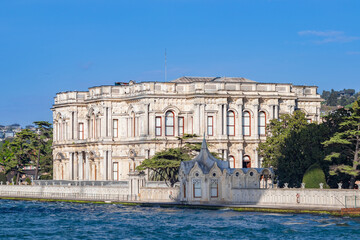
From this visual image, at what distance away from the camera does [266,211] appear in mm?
54375

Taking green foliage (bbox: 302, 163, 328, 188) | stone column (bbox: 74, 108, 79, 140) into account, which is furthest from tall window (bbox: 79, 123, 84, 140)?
green foliage (bbox: 302, 163, 328, 188)

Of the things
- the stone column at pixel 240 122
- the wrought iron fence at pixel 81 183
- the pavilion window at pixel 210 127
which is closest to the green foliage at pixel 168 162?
the wrought iron fence at pixel 81 183

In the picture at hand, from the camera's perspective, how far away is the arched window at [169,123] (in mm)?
76812

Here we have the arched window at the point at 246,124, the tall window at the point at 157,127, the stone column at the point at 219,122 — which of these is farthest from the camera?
the arched window at the point at 246,124

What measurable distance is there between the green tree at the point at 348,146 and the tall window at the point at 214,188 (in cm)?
727

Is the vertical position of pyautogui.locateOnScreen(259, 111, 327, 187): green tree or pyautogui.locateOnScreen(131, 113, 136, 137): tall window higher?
pyautogui.locateOnScreen(131, 113, 136, 137): tall window

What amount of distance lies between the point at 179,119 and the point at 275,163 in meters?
12.3

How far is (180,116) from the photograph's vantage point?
77188 millimetres

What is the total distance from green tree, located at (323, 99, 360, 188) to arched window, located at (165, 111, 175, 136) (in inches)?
799

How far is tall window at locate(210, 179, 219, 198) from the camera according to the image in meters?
58.8

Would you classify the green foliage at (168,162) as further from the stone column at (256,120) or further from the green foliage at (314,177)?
the green foliage at (314,177)

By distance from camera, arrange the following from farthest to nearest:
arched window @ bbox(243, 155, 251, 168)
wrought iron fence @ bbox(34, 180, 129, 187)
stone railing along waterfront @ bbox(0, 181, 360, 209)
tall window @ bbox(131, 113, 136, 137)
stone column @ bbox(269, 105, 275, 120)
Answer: tall window @ bbox(131, 113, 136, 137)
stone column @ bbox(269, 105, 275, 120)
arched window @ bbox(243, 155, 251, 168)
wrought iron fence @ bbox(34, 180, 129, 187)
stone railing along waterfront @ bbox(0, 181, 360, 209)

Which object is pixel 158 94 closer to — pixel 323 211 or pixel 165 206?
pixel 165 206

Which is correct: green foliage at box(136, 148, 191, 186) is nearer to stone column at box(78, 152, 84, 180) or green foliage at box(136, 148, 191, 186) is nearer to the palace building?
the palace building
